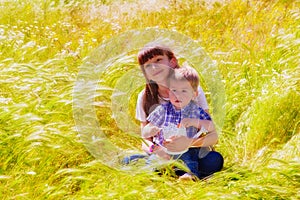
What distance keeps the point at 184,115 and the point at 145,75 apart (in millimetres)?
328

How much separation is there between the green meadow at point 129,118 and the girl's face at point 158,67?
0.27 metres

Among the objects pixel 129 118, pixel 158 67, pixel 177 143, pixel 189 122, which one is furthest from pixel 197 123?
pixel 129 118

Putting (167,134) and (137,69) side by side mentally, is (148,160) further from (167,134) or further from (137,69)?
(137,69)

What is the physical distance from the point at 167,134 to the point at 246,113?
0.74 metres

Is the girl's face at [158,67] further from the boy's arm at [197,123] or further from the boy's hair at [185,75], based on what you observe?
the boy's arm at [197,123]

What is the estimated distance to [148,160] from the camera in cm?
348

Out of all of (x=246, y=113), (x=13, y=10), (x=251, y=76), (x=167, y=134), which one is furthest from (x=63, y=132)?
(x=13, y=10)

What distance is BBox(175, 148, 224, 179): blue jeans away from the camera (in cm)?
359

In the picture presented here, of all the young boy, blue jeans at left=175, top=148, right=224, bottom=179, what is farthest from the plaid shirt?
blue jeans at left=175, top=148, right=224, bottom=179

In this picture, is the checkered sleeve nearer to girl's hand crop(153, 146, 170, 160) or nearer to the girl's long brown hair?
the girl's long brown hair

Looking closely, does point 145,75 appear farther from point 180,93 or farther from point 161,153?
point 161,153

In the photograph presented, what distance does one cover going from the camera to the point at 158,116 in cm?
368

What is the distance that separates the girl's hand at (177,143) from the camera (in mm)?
3533

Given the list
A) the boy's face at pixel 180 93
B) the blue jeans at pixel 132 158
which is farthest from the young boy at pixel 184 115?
the blue jeans at pixel 132 158
